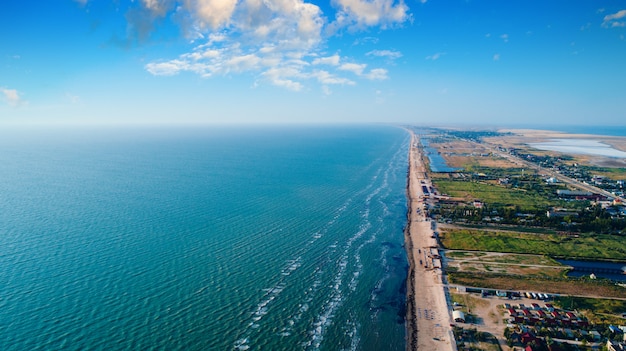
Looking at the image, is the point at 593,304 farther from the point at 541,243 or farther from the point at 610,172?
the point at 610,172

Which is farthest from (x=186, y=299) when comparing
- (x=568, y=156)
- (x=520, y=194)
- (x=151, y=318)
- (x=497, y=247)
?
(x=568, y=156)

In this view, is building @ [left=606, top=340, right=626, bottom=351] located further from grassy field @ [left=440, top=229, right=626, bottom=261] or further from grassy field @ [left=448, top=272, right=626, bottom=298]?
grassy field @ [left=440, top=229, right=626, bottom=261]

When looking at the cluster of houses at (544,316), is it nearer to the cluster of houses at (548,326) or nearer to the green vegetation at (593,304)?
the cluster of houses at (548,326)

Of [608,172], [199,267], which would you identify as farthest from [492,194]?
[199,267]

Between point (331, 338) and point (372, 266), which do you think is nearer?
point (331, 338)

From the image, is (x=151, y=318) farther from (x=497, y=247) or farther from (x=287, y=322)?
(x=497, y=247)

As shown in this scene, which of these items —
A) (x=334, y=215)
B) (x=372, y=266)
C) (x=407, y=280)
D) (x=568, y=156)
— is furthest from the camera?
(x=568, y=156)

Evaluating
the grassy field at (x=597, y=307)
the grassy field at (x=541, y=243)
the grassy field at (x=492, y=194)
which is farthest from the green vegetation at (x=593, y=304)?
the grassy field at (x=492, y=194)
